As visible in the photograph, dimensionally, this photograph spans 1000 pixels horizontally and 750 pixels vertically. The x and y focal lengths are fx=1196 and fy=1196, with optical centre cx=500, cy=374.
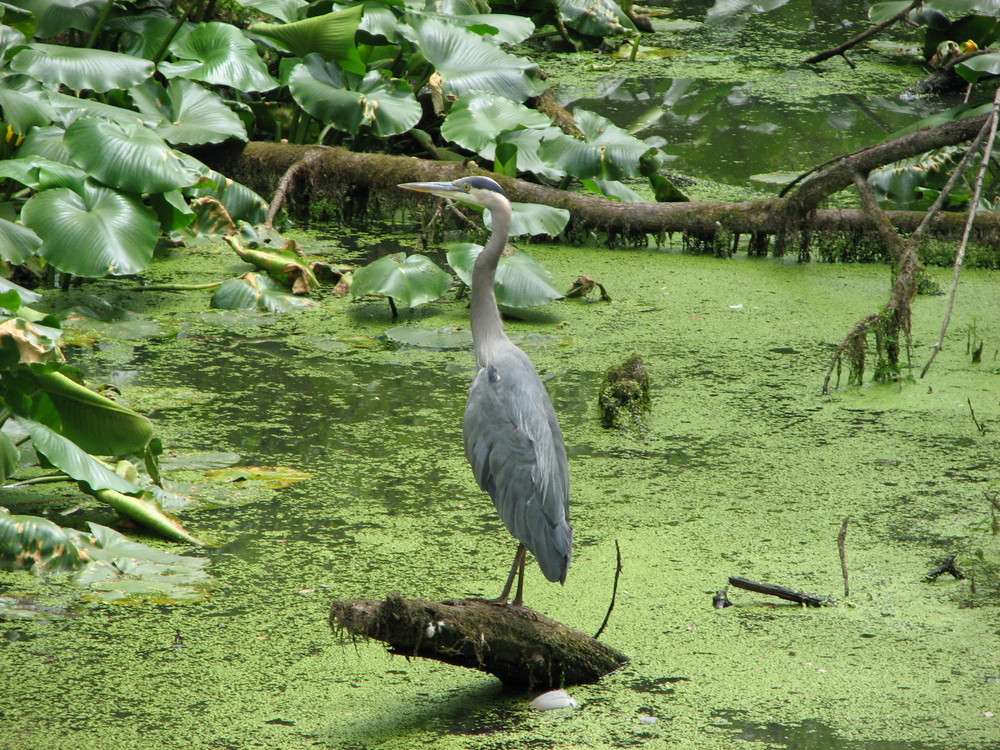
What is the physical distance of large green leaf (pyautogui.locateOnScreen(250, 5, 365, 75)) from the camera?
17.8ft

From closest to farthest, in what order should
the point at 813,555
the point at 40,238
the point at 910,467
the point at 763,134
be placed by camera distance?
the point at 813,555, the point at 910,467, the point at 40,238, the point at 763,134

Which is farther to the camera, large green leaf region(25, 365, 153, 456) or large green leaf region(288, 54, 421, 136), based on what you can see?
large green leaf region(288, 54, 421, 136)

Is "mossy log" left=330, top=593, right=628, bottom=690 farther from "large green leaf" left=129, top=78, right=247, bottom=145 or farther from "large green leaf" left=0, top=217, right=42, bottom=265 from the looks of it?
"large green leaf" left=129, top=78, right=247, bottom=145

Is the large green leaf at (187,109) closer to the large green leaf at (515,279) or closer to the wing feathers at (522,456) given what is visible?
the large green leaf at (515,279)

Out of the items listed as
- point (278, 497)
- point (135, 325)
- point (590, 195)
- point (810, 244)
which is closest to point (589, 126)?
point (590, 195)

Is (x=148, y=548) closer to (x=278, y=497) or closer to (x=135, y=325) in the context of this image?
(x=278, y=497)

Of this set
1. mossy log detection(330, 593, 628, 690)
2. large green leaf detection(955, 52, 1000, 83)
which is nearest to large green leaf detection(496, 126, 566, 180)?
large green leaf detection(955, 52, 1000, 83)

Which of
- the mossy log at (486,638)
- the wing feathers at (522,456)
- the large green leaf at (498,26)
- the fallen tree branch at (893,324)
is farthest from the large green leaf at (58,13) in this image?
the mossy log at (486,638)

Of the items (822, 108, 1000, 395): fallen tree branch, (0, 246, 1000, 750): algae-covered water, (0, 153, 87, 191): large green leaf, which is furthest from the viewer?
(0, 153, 87, 191): large green leaf

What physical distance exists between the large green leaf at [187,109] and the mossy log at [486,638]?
3364 millimetres

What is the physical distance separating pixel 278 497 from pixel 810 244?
10.4ft

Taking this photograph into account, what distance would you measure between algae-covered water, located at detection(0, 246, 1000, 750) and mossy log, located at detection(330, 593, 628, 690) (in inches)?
2.4

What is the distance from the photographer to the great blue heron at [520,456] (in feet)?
8.28

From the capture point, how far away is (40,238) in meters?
4.09
